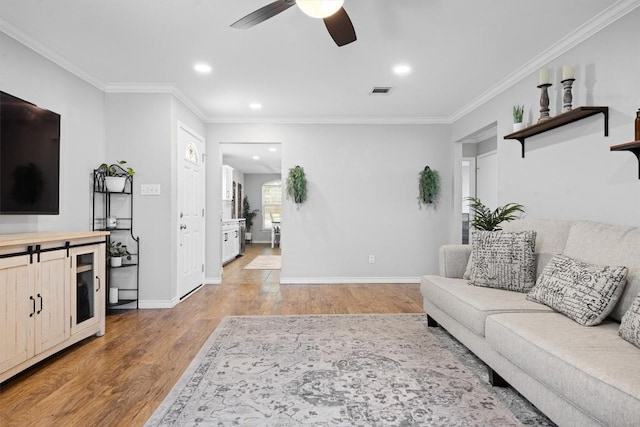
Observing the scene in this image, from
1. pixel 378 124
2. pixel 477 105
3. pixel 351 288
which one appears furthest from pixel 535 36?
pixel 351 288

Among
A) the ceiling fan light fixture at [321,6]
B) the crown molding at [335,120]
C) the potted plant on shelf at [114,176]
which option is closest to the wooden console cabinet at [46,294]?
the potted plant on shelf at [114,176]

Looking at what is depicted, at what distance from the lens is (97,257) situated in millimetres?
3047

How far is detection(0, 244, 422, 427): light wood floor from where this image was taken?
1.94m

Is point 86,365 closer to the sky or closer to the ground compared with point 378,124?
closer to the ground

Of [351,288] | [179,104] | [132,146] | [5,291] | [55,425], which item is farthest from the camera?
[351,288]

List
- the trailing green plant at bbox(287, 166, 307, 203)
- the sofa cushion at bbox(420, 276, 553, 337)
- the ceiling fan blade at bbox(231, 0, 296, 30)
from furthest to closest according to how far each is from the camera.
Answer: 1. the trailing green plant at bbox(287, 166, 307, 203)
2. the sofa cushion at bbox(420, 276, 553, 337)
3. the ceiling fan blade at bbox(231, 0, 296, 30)

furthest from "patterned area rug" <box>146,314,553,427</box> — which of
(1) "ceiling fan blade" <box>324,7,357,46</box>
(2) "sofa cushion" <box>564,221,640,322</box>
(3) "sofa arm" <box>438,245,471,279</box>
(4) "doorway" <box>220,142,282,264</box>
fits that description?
(4) "doorway" <box>220,142,282,264</box>

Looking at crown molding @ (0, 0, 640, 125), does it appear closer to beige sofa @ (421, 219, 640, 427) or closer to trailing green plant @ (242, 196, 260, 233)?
beige sofa @ (421, 219, 640, 427)

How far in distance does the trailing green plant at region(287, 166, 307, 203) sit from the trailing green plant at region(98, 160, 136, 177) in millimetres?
2025

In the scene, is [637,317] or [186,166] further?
[186,166]

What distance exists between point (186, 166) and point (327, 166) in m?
1.95

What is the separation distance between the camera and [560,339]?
5.61 feet

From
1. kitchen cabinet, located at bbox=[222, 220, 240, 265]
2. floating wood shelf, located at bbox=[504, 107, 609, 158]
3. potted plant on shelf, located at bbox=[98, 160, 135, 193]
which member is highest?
floating wood shelf, located at bbox=[504, 107, 609, 158]

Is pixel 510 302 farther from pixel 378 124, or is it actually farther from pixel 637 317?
pixel 378 124
